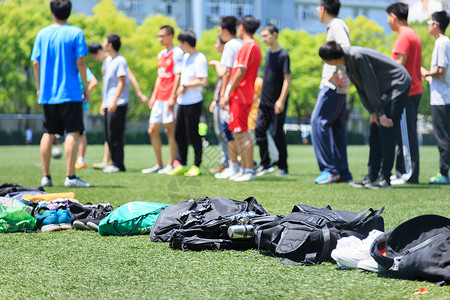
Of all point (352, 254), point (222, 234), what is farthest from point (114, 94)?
point (352, 254)

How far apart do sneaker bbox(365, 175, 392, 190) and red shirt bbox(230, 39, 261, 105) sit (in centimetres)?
235

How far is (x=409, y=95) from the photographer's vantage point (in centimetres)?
838

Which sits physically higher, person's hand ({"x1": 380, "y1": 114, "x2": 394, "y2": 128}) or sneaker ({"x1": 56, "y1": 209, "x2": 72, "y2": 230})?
person's hand ({"x1": 380, "y1": 114, "x2": 394, "y2": 128})

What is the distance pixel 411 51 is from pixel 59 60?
4705mm

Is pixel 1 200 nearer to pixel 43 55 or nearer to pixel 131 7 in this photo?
pixel 43 55

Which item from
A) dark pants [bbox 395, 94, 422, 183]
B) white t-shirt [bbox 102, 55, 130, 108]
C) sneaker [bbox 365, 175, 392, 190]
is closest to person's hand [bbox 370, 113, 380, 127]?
sneaker [bbox 365, 175, 392, 190]

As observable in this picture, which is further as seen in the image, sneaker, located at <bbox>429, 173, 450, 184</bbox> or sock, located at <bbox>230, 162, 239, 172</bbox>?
sock, located at <bbox>230, 162, 239, 172</bbox>

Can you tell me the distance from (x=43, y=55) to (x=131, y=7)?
2301 inches

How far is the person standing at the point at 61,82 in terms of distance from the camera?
25.1 ft

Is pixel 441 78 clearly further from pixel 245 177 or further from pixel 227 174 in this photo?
pixel 227 174

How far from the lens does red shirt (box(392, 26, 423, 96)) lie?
8102mm

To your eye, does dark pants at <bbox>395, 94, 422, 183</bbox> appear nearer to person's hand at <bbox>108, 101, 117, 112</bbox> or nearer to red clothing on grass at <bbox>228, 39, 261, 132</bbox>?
red clothing on grass at <bbox>228, 39, 261, 132</bbox>

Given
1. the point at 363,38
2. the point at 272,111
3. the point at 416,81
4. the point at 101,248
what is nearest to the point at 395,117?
the point at 416,81

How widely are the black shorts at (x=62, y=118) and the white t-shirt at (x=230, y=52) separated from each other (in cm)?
247
